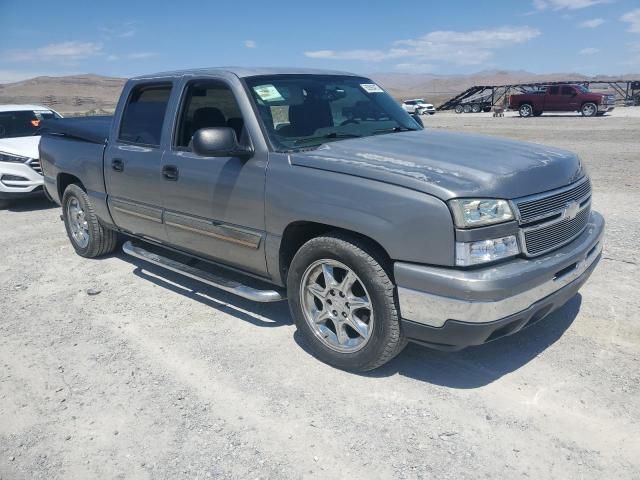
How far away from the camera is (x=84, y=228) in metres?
6.23

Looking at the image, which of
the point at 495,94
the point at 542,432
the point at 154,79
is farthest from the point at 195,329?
the point at 495,94

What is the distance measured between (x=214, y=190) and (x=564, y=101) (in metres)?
32.2

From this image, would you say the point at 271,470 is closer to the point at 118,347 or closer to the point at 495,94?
the point at 118,347

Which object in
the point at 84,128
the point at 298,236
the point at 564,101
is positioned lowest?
the point at 298,236

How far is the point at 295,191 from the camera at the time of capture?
346 cm

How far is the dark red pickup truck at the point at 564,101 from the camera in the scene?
1177 inches

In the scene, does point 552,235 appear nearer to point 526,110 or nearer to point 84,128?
point 84,128

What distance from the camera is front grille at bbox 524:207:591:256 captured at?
303 cm

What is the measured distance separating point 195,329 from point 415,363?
178 centimetres

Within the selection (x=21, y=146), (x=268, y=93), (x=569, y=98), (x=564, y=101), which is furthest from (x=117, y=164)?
(x=564, y=101)

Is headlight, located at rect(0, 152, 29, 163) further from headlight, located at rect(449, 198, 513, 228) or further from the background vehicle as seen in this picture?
the background vehicle

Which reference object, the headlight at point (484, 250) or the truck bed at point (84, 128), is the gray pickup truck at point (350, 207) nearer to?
the headlight at point (484, 250)

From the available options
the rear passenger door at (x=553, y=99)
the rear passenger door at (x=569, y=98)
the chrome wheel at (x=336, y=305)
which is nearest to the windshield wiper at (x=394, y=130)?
the chrome wheel at (x=336, y=305)

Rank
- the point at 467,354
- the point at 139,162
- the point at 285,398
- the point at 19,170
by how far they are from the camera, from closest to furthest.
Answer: the point at 285,398, the point at 467,354, the point at 139,162, the point at 19,170
